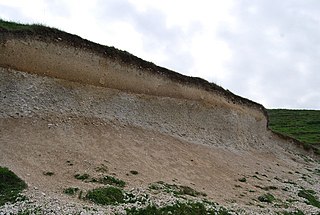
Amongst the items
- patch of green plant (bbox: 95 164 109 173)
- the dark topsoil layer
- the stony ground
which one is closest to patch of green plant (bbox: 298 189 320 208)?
the stony ground

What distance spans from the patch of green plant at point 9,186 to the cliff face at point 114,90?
17.8ft

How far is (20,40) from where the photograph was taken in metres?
22.4

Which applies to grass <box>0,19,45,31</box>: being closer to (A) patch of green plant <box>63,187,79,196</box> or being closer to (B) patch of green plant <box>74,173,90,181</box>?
(B) patch of green plant <box>74,173,90,181</box>

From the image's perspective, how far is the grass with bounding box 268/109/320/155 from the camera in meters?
67.3

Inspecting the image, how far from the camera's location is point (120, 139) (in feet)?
72.1

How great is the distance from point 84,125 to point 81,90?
2.46 meters

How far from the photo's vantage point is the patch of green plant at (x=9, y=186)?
13.8m

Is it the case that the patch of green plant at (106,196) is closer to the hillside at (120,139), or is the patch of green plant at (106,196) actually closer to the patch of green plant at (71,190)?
the hillside at (120,139)

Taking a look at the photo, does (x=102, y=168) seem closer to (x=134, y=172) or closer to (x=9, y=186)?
(x=134, y=172)

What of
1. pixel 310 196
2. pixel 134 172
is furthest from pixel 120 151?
pixel 310 196

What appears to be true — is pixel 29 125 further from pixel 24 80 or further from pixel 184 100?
pixel 184 100

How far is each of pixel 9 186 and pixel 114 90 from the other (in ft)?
36.7

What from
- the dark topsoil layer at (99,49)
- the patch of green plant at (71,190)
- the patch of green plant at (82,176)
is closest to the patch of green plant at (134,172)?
the patch of green plant at (82,176)

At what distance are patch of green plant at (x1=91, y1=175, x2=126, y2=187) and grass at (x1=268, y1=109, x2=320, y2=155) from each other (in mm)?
44448
